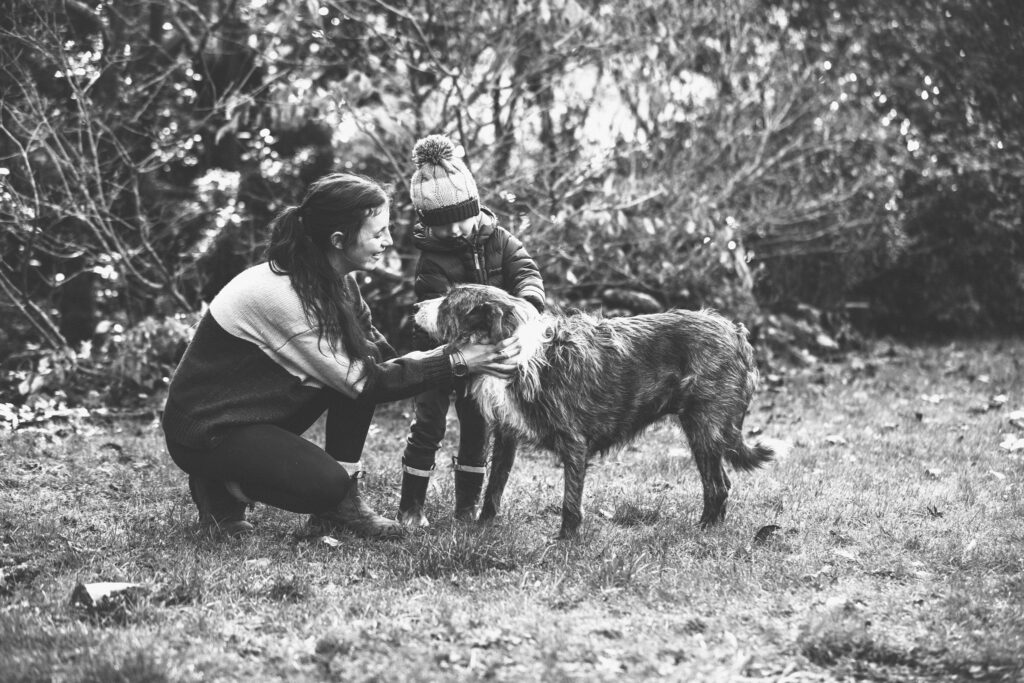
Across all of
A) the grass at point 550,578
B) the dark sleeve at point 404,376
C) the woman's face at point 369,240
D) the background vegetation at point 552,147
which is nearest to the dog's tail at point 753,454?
the grass at point 550,578

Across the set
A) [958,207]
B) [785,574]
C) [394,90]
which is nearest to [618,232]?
[394,90]

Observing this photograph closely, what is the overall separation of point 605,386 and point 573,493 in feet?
1.91

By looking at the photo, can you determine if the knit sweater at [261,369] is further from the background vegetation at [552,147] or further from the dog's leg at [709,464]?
the background vegetation at [552,147]

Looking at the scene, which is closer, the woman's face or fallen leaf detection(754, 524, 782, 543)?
the woman's face

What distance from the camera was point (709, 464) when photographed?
5301mm

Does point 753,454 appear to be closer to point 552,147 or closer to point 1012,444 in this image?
point 1012,444

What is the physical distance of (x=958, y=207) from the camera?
37.7 feet

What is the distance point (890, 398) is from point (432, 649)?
6470mm

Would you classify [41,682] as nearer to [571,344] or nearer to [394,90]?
[571,344]

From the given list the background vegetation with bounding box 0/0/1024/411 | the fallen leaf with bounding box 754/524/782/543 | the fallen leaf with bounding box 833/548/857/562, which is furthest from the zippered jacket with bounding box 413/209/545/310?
the background vegetation with bounding box 0/0/1024/411

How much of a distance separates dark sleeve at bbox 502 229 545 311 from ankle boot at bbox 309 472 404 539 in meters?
1.35

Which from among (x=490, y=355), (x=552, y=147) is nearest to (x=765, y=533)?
(x=490, y=355)

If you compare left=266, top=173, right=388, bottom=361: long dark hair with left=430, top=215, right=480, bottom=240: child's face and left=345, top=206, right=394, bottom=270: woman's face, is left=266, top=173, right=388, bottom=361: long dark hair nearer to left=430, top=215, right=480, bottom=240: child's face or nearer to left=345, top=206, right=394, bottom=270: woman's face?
left=345, top=206, right=394, bottom=270: woman's face

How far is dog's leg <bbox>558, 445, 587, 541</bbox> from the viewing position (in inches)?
200
